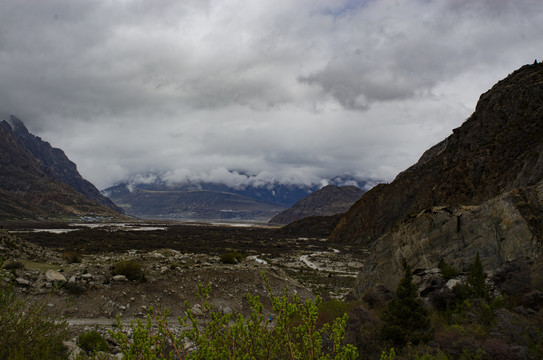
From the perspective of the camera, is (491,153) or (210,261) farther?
(491,153)

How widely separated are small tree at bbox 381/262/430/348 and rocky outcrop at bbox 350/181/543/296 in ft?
19.7

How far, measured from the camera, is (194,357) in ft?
12.2

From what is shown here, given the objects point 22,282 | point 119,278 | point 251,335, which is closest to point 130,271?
point 119,278

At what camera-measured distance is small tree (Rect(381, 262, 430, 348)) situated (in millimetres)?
9406

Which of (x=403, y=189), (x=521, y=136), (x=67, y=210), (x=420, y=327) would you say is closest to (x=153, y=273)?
(x=420, y=327)

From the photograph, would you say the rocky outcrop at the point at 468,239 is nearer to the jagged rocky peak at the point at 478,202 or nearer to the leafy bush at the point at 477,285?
the jagged rocky peak at the point at 478,202

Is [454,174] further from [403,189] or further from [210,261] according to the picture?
[210,261]

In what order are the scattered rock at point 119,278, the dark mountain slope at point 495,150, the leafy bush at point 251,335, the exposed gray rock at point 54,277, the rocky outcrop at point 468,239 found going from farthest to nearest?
1. the dark mountain slope at point 495,150
2. the scattered rock at point 119,278
3. the exposed gray rock at point 54,277
4. the rocky outcrop at point 468,239
5. the leafy bush at point 251,335

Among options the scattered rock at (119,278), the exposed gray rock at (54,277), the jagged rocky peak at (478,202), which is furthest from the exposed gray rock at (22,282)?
the jagged rocky peak at (478,202)

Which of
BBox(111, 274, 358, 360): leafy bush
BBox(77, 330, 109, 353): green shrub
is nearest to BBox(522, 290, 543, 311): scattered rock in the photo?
BBox(111, 274, 358, 360): leafy bush

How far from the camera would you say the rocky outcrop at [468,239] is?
15.9 m

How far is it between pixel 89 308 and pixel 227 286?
8.63 metres

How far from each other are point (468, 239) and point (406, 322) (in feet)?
39.0

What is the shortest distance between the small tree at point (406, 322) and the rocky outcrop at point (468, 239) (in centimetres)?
601
